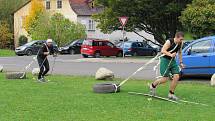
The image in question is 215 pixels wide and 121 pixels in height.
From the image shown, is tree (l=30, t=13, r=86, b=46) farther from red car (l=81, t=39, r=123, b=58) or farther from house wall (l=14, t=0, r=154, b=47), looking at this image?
red car (l=81, t=39, r=123, b=58)

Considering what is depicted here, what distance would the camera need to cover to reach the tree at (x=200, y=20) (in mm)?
34719

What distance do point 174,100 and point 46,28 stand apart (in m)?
46.6

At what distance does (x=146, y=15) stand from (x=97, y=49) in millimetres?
5315

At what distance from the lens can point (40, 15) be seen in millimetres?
67062

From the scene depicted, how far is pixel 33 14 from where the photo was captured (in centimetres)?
7212

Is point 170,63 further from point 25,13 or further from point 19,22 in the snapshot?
Answer: point 19,22

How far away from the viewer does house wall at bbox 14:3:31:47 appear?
7838cm

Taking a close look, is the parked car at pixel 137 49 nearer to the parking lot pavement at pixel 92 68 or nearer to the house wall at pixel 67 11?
the parking lot pavement at pixel 92 68

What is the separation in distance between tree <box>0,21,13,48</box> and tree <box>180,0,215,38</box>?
41.3m

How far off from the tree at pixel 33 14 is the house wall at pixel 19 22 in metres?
3.68

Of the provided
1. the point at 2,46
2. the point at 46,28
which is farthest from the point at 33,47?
the point at 2,46

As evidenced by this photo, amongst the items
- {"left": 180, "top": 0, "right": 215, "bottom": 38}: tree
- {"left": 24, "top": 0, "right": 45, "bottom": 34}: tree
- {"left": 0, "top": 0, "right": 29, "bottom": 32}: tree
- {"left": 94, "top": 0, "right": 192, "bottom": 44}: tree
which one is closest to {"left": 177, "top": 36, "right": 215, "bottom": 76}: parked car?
{"left": 180, "top": 0, "right": 215, "bottom": 38}: tree

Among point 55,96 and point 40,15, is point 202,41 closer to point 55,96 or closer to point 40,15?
point 55,96

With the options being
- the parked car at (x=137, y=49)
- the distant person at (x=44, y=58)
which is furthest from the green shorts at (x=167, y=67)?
the parked car at (x=137, y=49)
